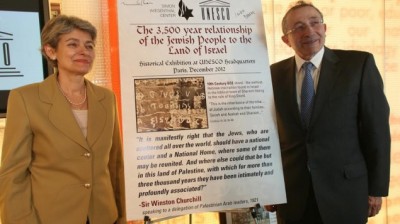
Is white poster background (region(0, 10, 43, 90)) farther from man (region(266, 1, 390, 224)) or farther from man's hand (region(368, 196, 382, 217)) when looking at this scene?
man's hand (region(368, 196, 382, 217))

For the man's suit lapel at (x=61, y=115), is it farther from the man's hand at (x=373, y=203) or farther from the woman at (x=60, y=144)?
the man's hand at (x=373, y=203)

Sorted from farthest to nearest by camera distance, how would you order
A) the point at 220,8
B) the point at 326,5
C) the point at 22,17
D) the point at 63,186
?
the point at 326,5 < the point at 22,17 < the point at 220,8 < the point at 63,186

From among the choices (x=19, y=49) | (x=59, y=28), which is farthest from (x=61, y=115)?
(x=19, y=49)

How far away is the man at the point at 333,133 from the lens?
200cm

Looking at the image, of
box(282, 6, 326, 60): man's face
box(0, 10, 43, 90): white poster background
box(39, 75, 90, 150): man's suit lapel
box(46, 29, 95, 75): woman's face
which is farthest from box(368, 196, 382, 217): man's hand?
box(0, 10, 43, 90): white poster background

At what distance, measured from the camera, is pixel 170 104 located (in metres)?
1.83

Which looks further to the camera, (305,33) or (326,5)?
(326,5)

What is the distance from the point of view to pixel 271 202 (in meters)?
1.95

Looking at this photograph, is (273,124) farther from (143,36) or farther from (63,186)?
(63,186)

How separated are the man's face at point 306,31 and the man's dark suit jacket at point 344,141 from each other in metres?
0.08

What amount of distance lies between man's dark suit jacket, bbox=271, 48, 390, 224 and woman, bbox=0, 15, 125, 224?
0.97 metres

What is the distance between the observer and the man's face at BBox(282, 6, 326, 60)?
2.07 meters

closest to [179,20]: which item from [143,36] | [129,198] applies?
[143,36]

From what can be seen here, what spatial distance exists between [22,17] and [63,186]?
1.25 m
